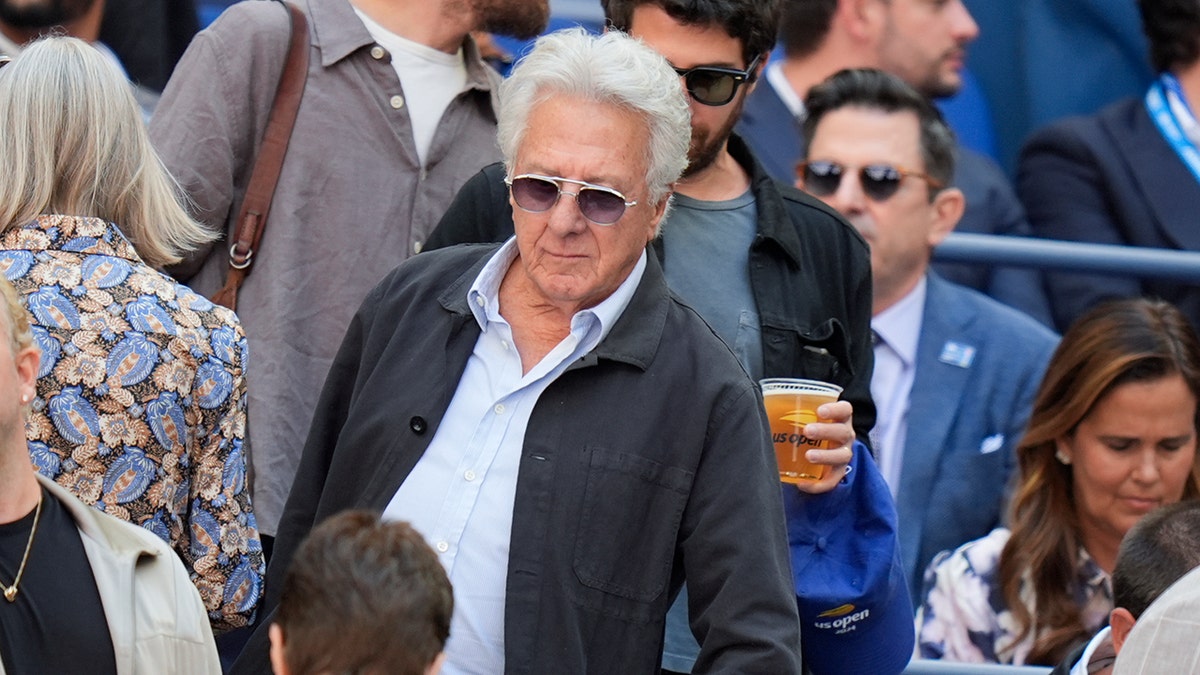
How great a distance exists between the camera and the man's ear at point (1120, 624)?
3283mm

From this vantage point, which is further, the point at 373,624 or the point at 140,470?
the point at 140,470

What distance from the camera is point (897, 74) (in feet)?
19.6

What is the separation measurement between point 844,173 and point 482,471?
2292 millimetres

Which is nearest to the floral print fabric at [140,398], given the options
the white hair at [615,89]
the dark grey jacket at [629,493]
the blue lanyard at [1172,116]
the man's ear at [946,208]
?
the dark grey jacket at [629,493]

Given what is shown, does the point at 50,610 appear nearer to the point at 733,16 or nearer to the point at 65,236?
the point at 65,236

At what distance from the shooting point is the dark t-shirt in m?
2.48

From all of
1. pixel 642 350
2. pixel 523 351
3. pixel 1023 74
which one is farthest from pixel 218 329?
pixel 1023 74

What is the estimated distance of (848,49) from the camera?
19.3 ft

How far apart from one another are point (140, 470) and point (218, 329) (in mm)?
278

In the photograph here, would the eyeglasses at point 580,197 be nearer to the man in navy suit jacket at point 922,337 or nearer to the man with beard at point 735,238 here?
the man with beard at point 735,238

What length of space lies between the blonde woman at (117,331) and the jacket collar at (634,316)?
0.42m

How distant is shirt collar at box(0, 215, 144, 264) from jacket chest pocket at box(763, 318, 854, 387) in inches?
45.2

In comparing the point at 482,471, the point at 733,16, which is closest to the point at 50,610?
the point at 482,471

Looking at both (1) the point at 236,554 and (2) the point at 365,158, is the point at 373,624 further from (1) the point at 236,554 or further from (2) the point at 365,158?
(2) the point at 365,158
